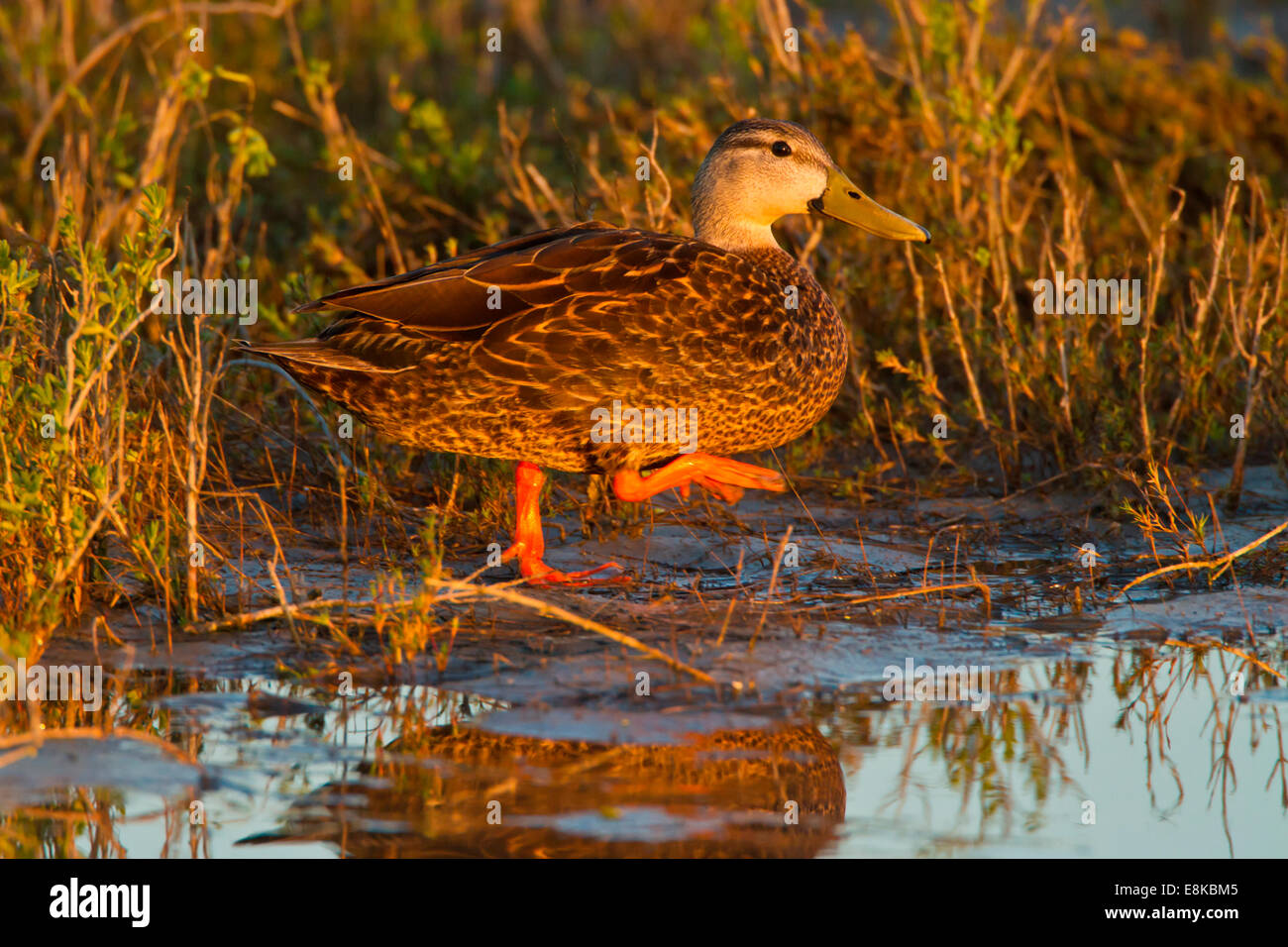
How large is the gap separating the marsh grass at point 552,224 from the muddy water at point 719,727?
1.01ft

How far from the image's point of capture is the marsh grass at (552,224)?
5.07 metres

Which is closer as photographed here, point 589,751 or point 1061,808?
point 1061,808

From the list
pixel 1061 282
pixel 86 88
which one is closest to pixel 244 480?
pixel 1061 282

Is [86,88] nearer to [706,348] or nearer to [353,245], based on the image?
[353,245]

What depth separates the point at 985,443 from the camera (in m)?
7.04

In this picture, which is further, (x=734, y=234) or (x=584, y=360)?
(x=734, y=234)

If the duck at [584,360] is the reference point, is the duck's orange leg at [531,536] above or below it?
below

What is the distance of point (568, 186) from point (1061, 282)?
311cm

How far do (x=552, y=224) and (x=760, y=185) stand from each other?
2.10 metres
